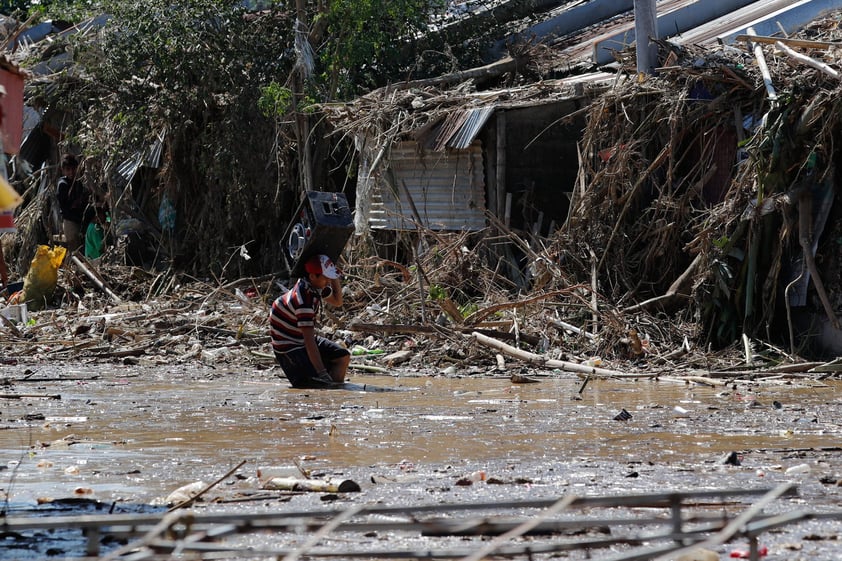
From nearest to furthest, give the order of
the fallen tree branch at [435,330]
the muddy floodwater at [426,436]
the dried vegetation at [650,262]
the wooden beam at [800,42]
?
the muddy floodwater at [426,436], the dried vegetation at [650,262], the wooden beam at [800,42], the fallen tree branch at [435,330]

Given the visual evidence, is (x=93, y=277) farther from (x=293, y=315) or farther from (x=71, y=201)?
(x=293, y=315)

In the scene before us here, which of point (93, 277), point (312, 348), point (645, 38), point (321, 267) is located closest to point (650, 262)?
point (645, 38)

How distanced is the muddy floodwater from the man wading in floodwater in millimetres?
246

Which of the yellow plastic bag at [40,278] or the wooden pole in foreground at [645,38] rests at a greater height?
the wooden pole in foreground at [645,38]

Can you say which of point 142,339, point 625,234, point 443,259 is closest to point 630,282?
point 625,234

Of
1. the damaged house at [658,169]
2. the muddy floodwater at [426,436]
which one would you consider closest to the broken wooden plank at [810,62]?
the damaged house at [658,169]

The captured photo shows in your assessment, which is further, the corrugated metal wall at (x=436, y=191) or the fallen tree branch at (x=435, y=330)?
the corrugated metal wall at (x=436, y=191)

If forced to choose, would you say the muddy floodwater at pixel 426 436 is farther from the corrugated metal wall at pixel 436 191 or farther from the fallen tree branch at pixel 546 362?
the corrugated metal wall at pixel 436 191

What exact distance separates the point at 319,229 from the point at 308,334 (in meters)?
1.17

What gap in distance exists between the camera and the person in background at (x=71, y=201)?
17.0m

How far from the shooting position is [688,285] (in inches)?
436

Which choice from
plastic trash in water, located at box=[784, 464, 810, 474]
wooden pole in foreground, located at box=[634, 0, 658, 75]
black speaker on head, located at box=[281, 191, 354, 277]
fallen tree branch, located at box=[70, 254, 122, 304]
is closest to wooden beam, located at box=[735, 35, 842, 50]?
wooden pole in foreground, located at box=[634, 0, 658, 75]

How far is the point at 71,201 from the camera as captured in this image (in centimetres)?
1723

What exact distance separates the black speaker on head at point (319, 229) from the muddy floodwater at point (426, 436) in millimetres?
1173
